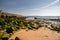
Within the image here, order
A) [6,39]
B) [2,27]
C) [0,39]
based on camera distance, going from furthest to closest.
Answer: [2,27], [6,39], [0,39]

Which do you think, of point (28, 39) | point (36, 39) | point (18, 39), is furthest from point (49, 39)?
point (18, 39)

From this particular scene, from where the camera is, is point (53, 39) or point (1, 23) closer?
point (53, 39)

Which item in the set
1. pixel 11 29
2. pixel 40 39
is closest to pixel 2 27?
pixel 11 29

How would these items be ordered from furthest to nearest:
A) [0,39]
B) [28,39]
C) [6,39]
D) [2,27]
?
1. [2,27]
2. [28,39]
3. [6,39]
4. [0,39]

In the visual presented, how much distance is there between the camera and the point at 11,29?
596cm

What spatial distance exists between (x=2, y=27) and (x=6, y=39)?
2.53 m

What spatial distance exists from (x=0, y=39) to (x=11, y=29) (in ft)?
6.78

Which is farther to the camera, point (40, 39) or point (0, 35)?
point (40, 39)

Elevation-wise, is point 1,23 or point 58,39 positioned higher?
point 1,23

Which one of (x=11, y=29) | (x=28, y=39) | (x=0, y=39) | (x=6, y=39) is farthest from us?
(x=11, y=29)

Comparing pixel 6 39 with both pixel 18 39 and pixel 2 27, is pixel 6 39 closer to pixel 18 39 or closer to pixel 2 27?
pixel 18 39

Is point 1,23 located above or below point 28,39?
above

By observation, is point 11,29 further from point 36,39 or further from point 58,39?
point 58,39

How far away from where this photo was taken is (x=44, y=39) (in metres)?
4.74
